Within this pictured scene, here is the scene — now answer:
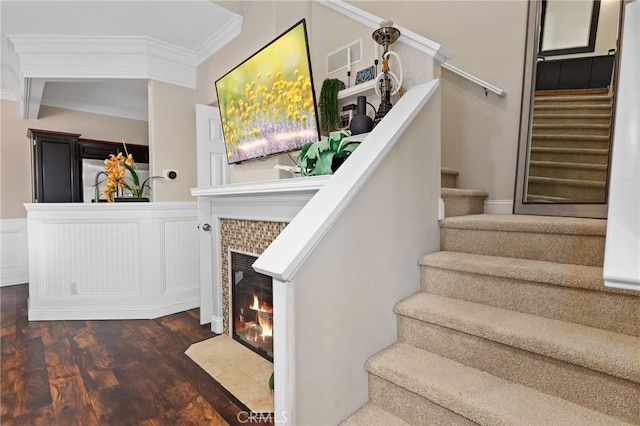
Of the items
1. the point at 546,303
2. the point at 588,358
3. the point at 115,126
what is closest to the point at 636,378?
the point at 588,358

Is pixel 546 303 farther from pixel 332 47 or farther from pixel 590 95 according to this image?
pixel 332 47

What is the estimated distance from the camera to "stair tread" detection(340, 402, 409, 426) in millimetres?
1209

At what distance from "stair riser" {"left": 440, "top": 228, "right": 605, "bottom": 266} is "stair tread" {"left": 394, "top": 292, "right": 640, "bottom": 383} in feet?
1.10

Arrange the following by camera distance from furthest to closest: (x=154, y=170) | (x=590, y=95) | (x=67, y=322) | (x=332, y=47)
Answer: (x=154, y=170) < (x=67, y=322) < (x=332, y=47) < (x=590, y=95)

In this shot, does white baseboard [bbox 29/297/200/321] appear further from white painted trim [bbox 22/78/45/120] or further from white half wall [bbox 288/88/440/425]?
white half wall [bbox 288/88/440/425]

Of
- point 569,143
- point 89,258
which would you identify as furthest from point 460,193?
point 89,258

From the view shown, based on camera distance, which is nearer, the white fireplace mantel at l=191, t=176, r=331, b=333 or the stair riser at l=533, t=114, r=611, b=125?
the white fireplace mantel at l=191, t=176, r=331, b=333

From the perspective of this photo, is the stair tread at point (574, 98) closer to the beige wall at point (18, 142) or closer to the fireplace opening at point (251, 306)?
the fireplace opening at point (251, 306)

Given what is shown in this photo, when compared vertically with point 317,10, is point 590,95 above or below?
below

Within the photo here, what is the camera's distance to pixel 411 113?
148 centimetres

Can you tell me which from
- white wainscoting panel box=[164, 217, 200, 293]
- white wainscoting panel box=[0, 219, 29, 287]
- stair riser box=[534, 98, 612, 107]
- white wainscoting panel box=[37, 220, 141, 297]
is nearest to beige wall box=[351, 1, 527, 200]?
stair riser box=[534, 98, 612, 107]

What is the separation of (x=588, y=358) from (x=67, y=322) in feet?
12.3

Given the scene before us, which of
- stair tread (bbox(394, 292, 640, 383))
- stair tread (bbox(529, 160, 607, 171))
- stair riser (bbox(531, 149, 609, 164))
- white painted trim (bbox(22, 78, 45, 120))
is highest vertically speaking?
white painted trim (bbox(22, 78, 45, 120))

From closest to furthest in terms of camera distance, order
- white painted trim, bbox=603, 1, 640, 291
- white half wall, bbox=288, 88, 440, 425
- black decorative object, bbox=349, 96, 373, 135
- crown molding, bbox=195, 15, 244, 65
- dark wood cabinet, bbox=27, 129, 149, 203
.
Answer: white painted trim, bbox=603, 1, 640, 291 < white half wall, bbox=288, 88, 440, 425 < black decorative object, bbox=349, 96, 373, 135 < crown molding, bbox=195, 15, 244, 65 < dark wood cabinet, bbox=27, 129, 149, 203
